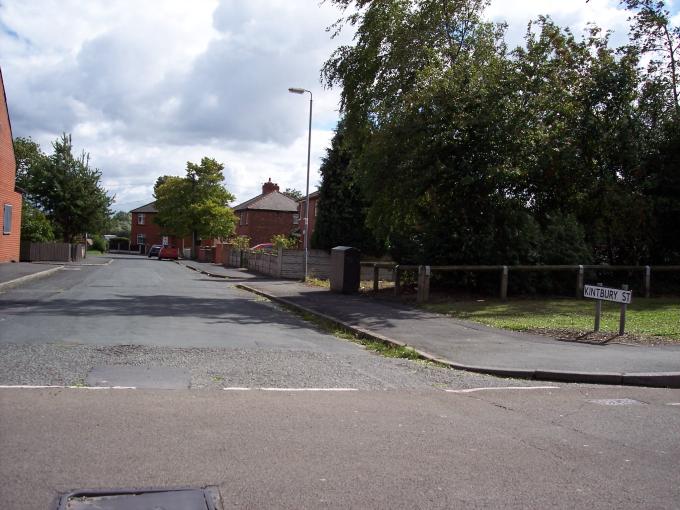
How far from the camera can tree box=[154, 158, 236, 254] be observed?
7056cm

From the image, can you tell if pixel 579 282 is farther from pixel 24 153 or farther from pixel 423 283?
pixel 24 153

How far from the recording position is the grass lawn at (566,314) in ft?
43.0

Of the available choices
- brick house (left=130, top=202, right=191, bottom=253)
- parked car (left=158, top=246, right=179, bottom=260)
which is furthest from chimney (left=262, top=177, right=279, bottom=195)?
brick house (left=130, top=202, right=191, bottom=253)

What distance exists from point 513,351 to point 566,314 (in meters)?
5.63

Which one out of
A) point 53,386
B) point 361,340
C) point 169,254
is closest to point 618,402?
point 361,340

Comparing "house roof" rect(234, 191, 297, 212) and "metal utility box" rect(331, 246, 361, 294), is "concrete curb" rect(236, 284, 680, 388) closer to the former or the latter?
"metal utility box" rect(331, 246, 361, 294)

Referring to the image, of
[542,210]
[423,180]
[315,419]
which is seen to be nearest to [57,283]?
[423,180]

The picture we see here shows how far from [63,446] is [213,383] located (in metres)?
2.73

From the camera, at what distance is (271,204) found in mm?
72938

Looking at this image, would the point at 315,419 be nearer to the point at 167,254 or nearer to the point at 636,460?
the point at 636,460


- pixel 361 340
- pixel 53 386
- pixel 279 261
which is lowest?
pixel 361 340

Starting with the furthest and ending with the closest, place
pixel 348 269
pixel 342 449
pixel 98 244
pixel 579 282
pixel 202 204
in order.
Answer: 1. pixel 98 244
2. pixel 202 204
3. pixel 348 269
4. pixel 579 282
5. pixel 342 449

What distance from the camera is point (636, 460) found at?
16.9 ft

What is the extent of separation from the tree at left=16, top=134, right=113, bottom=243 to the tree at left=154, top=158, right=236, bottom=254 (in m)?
20.5
